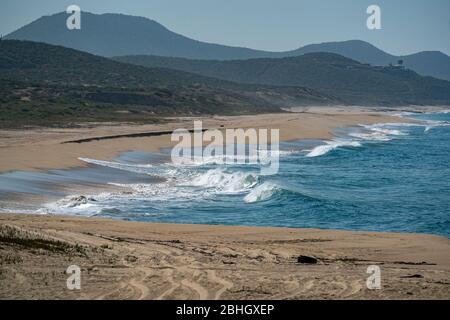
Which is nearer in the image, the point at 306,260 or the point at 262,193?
the point at 306,260

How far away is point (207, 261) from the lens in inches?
489

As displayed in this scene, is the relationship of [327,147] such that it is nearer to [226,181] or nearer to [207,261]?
[226,181]

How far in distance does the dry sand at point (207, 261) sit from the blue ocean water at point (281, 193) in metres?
3.29

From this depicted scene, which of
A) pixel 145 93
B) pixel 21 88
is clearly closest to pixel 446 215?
pixel 21 88

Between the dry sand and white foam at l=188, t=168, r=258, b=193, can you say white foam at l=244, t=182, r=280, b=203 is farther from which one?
the dry sand

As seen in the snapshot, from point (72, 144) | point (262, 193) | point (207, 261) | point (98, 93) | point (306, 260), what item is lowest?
point (262, 193)

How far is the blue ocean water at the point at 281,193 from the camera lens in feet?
70.7

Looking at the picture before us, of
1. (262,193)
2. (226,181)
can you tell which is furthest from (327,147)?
(262,193)

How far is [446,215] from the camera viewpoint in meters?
23.0

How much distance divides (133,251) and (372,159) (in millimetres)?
32527

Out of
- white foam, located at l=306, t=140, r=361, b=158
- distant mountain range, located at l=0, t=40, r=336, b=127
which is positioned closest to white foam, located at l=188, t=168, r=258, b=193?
white foam, located at l=306, t=140, r=361, b=158

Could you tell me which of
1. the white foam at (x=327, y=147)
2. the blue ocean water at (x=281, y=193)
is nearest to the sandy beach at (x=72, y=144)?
the blue ocean water at (x=281, y=193)

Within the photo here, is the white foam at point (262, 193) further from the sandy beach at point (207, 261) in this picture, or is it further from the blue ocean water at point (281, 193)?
the sandy beach at point (207, 261)

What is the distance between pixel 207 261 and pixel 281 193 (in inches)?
561
